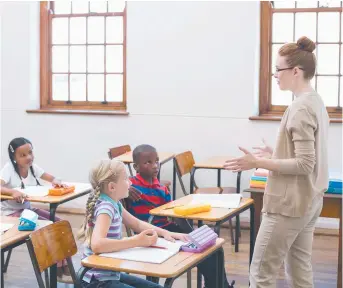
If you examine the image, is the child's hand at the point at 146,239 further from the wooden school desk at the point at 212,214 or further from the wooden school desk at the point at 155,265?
the wooden school desk at the point at 212,214

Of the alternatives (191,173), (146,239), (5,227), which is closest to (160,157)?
(191,173)

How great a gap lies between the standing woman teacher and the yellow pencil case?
54 centimetres

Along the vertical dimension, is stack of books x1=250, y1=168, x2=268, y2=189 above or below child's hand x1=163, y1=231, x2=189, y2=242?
above

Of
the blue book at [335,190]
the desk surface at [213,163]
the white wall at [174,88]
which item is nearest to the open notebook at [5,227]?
the blue book at [335,190]

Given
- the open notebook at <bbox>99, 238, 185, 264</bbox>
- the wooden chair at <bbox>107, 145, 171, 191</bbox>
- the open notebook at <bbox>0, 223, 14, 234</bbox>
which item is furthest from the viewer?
the wooden chair at <bbox>107, 145, 171, 191</bbox>

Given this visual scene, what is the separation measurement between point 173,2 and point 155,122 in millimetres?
1164

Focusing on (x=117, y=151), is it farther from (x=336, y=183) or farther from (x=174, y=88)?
(x=336, y=183)

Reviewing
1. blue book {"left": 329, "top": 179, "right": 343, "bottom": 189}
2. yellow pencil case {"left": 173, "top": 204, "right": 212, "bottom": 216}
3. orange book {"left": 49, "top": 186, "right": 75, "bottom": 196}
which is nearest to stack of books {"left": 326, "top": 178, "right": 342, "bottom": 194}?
blue book {"left": 329, "top": 179, "right": 343, "bottom": 189}

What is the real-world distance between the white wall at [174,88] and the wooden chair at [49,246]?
10.8 ft

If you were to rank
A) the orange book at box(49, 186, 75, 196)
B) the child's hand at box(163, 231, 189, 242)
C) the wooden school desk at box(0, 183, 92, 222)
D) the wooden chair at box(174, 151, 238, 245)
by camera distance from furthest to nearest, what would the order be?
1. the wooden chair at box(174, 151, 238, 245)
2. the orange book at box(49, 186, 75, 196)
3. the wooden school desk at box(0, 183, 92, 222)
4. the child's hand at box(163, 231, 189, 242)

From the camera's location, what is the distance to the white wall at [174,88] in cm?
605

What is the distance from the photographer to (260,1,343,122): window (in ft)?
19.5

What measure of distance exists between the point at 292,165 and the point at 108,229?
0.89 meters

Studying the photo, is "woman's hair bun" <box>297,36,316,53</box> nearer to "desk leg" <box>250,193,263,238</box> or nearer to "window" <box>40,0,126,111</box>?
"desk leg" <box>250,193,263,238</box>
